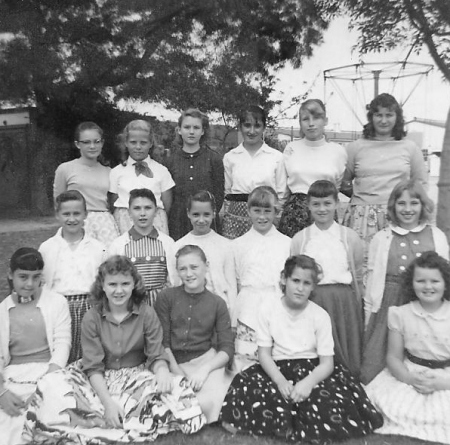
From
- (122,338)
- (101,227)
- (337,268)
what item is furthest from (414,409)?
(101,227)

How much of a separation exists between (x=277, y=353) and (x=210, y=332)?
1.51 ft

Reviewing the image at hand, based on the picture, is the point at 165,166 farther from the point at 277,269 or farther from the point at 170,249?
the point at 277,269

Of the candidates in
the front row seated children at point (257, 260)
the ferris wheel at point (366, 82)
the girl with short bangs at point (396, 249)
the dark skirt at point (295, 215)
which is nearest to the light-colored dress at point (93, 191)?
the front row seated children at point (257, 260)

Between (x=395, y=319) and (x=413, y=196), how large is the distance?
79 centimetres

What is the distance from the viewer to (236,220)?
458cm

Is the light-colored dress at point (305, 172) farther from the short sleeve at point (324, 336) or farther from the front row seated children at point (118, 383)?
the front row seated children at point (118, 383)

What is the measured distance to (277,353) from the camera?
3508 millimetres

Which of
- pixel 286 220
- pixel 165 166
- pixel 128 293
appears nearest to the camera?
pixel 128 293

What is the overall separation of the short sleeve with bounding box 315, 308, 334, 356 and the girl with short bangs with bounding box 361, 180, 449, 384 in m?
0.43

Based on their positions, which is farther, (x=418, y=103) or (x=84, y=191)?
(x=418, y=103)

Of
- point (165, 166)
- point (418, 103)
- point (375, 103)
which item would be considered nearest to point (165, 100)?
point (418, 103)

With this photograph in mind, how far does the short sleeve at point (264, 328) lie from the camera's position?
11.5 ft

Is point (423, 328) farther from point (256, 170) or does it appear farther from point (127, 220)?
point (127, 220)

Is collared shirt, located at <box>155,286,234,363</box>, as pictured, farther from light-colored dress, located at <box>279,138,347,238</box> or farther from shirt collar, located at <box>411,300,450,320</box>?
shirt collar, located at <box>411,300,450,320</box>
